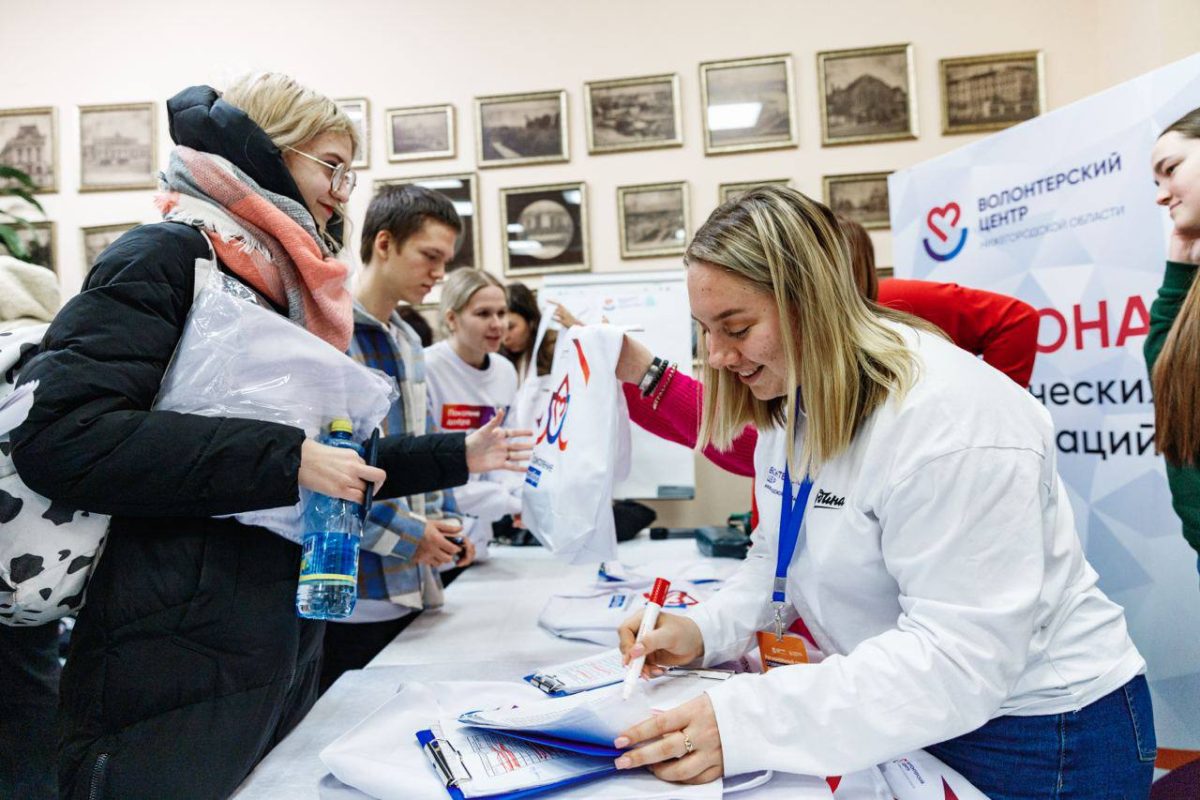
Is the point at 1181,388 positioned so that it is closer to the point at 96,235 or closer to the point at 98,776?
the point at 98,776

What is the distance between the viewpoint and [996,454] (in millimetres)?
927

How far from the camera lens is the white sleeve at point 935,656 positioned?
0.89m

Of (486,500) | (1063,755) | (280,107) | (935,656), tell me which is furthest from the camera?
(486,500)

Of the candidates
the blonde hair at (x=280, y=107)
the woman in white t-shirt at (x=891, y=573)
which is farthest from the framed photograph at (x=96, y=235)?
the woman in white t-shirt at (x=891, y=573)

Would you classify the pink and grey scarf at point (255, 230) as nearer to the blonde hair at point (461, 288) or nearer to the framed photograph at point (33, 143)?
the blonde hair at point (461, 288)

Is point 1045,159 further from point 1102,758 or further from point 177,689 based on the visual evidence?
point 177,689

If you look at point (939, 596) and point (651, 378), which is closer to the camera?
point (939, 596)

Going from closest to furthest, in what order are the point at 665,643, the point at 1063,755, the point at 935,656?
the point at 935,656
the point at 1063,755
the point at 665,643

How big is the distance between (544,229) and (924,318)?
279 centimetres

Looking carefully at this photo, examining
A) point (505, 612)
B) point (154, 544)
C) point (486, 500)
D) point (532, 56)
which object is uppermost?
point (532, 56)

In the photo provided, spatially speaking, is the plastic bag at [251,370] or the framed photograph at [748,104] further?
the framed photograph at [748,104]

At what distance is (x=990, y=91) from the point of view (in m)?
4.11

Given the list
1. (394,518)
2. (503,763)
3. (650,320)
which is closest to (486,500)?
(394,518)

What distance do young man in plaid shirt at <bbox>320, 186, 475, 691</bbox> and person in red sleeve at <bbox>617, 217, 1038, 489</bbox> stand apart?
1.94 ft
